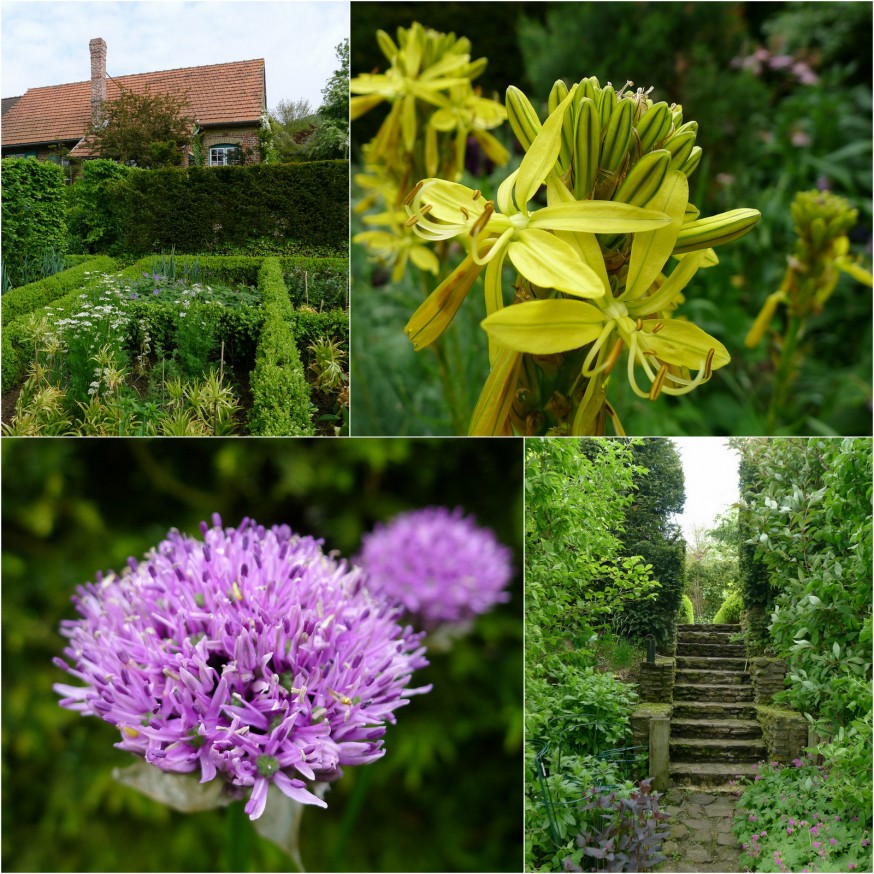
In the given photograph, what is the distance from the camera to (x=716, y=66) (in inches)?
59.5

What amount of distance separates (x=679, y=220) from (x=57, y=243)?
4.47ft

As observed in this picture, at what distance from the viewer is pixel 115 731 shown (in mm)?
1700

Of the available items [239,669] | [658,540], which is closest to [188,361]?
[239,669]

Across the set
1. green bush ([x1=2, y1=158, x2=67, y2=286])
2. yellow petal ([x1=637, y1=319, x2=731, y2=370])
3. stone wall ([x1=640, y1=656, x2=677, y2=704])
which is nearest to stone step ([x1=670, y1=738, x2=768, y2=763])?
stone wall ([x1=640, y1=656, x2=677, y2=704])

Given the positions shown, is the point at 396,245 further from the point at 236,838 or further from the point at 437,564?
the point at 236,838

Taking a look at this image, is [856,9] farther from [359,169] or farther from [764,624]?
[764,624]

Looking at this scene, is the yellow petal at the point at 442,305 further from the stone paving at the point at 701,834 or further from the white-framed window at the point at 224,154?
the stone paving at the point at 701,834

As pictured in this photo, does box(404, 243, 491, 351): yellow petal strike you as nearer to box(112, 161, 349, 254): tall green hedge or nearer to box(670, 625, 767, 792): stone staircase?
box(112, 161, 349, 254): tall green hedge

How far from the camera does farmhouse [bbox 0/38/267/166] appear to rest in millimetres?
1558

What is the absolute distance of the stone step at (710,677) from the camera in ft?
5.47

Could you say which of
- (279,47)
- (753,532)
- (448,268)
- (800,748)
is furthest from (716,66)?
(800,748)

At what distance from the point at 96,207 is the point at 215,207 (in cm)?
27

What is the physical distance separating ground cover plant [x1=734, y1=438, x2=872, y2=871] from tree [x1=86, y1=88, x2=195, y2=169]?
4.74 ft

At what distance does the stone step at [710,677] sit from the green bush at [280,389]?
985 millimetres
